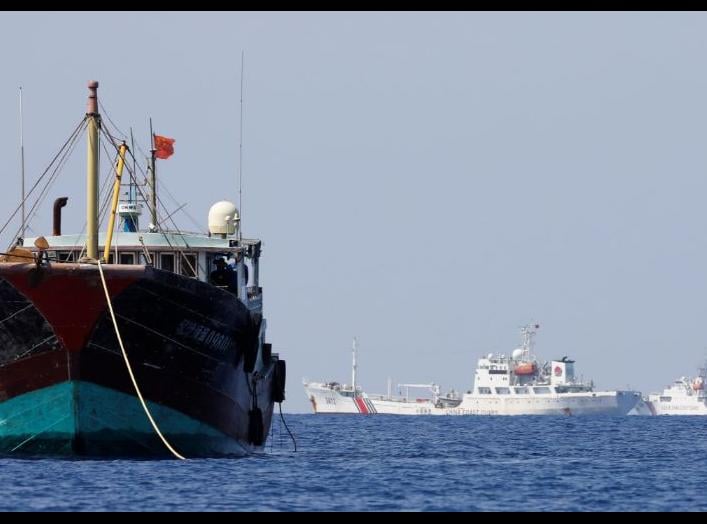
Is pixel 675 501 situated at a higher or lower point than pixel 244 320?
lower

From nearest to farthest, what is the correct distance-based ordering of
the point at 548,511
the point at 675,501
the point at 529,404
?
1. the point at 548,511
2. the point at 675,501
3. the point at 529,404

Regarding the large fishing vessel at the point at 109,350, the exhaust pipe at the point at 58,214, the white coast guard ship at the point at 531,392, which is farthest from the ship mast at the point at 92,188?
the white coast guard ship at the point at 531,392

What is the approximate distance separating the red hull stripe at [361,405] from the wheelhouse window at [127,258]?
145 metres

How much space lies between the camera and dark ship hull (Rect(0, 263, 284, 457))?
40.8 metres

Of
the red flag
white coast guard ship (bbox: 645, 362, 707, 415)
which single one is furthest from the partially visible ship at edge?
the red flag

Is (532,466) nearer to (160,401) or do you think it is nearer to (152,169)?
(160,401)

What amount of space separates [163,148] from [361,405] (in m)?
138

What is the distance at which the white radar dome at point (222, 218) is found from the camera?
52281 mm

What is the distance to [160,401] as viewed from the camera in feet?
141

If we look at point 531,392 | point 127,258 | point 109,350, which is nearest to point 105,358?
point 109,350

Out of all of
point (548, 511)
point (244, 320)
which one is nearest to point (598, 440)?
point (244, 320)

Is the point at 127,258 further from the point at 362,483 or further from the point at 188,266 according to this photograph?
the point at 362,483

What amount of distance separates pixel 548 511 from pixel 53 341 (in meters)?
14.2

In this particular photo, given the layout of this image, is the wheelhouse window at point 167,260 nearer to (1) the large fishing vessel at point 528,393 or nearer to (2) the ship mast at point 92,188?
(2) the ship mast at point 92,188
